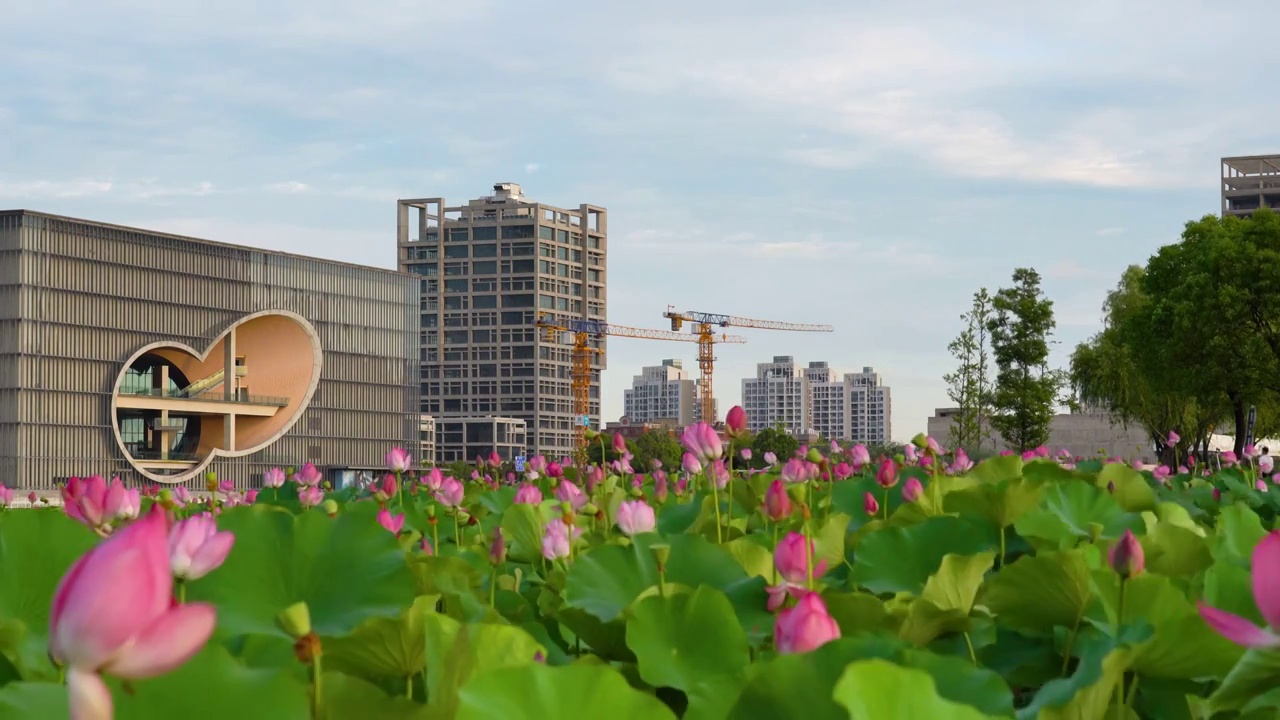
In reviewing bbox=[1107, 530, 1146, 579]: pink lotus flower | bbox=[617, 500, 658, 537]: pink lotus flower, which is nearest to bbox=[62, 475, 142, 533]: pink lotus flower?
bbox=[617, 500, 658, 537]: pink lotus flower

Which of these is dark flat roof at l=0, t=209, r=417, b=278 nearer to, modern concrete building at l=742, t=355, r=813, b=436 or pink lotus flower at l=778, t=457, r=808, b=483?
pink lotus flower at l=778, t=457, r=808, b=483

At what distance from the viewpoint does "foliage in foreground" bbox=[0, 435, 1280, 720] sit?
83 centimetres

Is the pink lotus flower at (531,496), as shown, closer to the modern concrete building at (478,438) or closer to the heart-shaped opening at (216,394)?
the heart-shaped opening at (216,394)

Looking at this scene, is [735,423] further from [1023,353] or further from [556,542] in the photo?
[1023,353]

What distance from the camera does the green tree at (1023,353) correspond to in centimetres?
3750

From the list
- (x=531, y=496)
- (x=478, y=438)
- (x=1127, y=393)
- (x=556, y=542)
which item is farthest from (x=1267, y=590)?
(x=478, y=438)

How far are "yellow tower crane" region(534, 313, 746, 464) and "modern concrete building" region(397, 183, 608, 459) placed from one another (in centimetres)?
69

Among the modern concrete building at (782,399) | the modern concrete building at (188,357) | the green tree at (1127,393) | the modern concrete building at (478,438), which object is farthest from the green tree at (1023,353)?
the modern concrete building at (782,399)

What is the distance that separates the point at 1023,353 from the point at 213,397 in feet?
125

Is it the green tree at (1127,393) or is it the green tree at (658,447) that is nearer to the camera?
the green tree at (1127,393)

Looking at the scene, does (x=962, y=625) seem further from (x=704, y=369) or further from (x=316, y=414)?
(x=704, y=369)

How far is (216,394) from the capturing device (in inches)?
2383

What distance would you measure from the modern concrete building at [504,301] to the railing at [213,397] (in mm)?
56782

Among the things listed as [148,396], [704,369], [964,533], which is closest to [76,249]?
[148,396]
